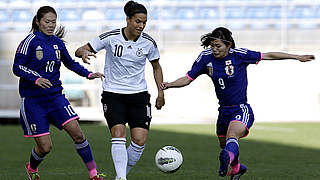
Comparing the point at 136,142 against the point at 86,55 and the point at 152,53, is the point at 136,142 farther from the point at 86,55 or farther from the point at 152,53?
the point at 86,55

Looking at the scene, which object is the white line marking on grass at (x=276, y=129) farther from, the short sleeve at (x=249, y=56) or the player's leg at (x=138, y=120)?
the player's leg at (x=138, y=120)

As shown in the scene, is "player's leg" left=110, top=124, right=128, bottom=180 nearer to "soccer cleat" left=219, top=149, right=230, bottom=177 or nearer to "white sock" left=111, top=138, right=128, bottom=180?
"white sock" left=111, top=138, right=128, bottom=180

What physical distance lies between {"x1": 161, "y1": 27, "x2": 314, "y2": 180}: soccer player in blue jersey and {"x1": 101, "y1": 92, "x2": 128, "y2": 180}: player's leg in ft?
1.71

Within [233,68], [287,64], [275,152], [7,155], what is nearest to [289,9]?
[287,64]

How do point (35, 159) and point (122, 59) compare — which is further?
point (35, 159)

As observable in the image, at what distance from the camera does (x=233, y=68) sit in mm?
7688

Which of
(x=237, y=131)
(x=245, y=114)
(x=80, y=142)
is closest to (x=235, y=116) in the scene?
(x=245, y=114)

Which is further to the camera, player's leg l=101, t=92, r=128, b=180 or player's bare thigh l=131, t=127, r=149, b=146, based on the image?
player's bare thigh l=131, t=127, r=149, b=146

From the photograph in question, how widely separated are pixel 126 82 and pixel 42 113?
96 cm

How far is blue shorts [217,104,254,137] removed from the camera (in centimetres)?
759

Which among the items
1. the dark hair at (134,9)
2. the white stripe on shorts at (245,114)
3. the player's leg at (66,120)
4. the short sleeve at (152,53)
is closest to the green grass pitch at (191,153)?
the player's leg at (66,120)

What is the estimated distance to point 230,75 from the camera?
7688mm

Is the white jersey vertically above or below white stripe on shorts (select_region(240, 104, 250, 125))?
above

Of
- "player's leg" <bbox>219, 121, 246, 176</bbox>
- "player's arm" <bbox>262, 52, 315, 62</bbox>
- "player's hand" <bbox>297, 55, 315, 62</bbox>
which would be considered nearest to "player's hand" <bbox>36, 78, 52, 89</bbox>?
"player's leg" <bbox>219, 121, 246, 176</bbox>
